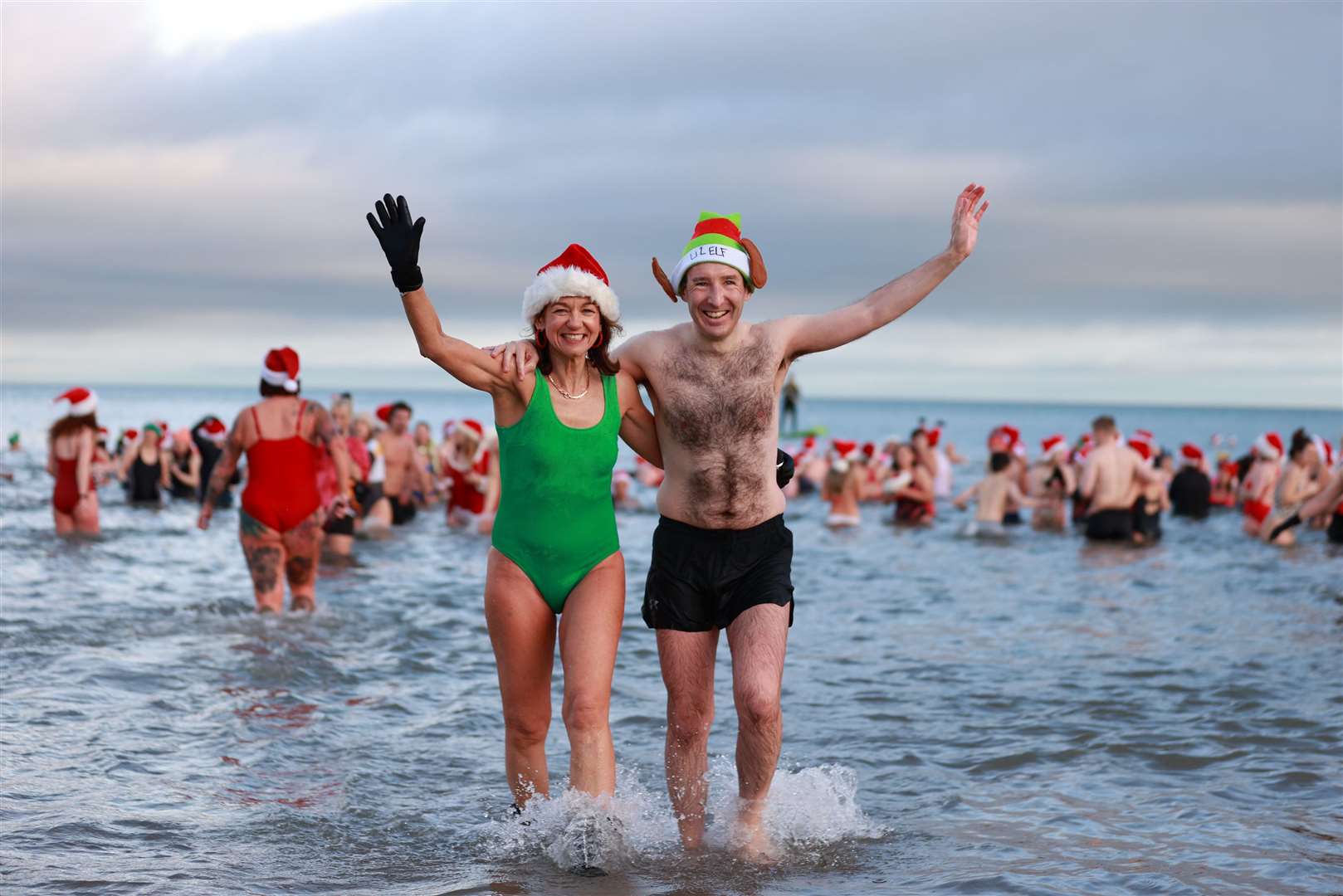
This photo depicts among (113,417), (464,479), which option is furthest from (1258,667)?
(113,417)

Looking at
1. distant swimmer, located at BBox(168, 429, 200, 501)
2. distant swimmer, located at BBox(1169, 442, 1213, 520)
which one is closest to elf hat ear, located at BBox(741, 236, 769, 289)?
distant swimmer, located at BBox(1169, 442, 1213, 520)

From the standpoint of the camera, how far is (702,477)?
5156mm

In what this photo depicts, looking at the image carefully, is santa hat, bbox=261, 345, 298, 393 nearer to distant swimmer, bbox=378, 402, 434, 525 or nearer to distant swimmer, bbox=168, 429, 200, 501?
distant swimmer, bbox=378, 402, 434, 525

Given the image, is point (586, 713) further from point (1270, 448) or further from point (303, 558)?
point (1270, 448)

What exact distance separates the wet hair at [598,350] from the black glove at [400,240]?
0.55 meters

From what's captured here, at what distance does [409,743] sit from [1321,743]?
5.09 metres

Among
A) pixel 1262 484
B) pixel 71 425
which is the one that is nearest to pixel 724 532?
pixel 71 425

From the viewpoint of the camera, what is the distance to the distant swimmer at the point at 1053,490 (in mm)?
21281

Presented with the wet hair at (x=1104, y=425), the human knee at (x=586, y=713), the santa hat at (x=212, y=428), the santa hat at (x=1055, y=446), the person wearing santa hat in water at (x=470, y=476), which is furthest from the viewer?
the santa hat at (x=212, y=428)

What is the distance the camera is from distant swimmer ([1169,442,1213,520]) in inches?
936

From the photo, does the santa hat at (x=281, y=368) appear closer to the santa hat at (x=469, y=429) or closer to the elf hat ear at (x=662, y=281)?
the elf hat ear at (x=662, y=281)

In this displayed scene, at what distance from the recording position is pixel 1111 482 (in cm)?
1862

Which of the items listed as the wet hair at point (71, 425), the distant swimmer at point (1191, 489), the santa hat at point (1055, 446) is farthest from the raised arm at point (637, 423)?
the distant swimmer at point (1191, 489)

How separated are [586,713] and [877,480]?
2275cm
